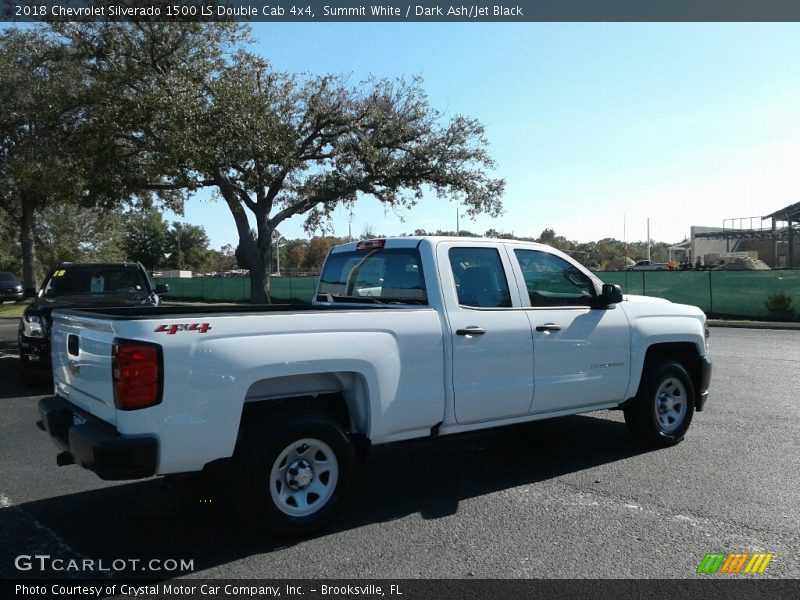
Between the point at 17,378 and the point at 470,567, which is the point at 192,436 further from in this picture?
the point at 17,378

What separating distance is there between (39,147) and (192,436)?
49.5 feet

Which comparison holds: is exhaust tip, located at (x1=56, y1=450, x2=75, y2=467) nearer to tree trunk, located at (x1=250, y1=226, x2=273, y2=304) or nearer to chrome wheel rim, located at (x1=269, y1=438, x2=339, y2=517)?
chrome wheel rim, located at (x1=269, y1=438, x2=339, y2=517)

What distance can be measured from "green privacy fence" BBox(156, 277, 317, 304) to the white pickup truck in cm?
2537

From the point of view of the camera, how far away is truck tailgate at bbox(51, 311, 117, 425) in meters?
3.99

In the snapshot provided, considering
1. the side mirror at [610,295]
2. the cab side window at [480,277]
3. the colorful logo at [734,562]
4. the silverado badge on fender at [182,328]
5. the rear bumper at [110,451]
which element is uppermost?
the cab side window at [480,277]

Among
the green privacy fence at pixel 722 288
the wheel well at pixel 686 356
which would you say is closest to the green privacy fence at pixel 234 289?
the green privacy fence at pixel 722 288

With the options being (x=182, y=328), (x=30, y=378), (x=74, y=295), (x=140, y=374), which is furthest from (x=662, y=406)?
(x=74, y=295)

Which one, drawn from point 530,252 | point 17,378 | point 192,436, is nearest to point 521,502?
point 530,252

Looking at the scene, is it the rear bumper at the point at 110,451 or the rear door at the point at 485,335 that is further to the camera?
the rear door at the point at 485,335

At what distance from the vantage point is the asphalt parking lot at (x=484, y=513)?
400 cm

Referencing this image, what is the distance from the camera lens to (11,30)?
57.6ft

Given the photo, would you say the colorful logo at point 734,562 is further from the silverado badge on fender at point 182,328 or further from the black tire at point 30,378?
the black tire at point 30,378

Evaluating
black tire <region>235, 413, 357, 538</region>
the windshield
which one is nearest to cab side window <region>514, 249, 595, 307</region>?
black tire <region>235, 413, 357, 538</region>

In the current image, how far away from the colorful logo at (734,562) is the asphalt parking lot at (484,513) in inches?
2.2
